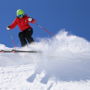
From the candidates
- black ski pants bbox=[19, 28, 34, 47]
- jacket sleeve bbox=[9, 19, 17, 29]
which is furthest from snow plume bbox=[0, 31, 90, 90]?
jacket sleeve bbox=[9, 19, 17, 29]

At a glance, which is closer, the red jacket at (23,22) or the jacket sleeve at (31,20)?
the jacket sleeve at (31,20)

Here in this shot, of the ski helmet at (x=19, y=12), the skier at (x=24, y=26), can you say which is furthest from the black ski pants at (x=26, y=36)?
the ski helmet at (x=19, y=12)

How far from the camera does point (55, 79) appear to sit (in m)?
10.5

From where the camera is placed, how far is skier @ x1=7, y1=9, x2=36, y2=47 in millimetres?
15141

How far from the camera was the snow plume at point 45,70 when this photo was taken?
1006 cm

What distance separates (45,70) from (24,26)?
13.5 ft

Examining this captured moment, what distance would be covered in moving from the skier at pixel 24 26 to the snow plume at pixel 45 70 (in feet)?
1.22

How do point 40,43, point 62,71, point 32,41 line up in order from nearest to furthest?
point 62,71
point 32,41
point 40,43

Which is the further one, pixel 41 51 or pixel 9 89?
pixel 41 51

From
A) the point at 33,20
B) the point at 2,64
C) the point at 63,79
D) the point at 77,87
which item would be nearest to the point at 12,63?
the point at 2,64

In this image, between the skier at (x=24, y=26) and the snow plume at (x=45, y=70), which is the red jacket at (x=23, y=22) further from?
the snow plume at (x=45, y=70)

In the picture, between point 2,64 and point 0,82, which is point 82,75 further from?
point 2,64

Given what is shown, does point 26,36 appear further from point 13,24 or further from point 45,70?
point 45,70

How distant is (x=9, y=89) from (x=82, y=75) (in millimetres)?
2459
